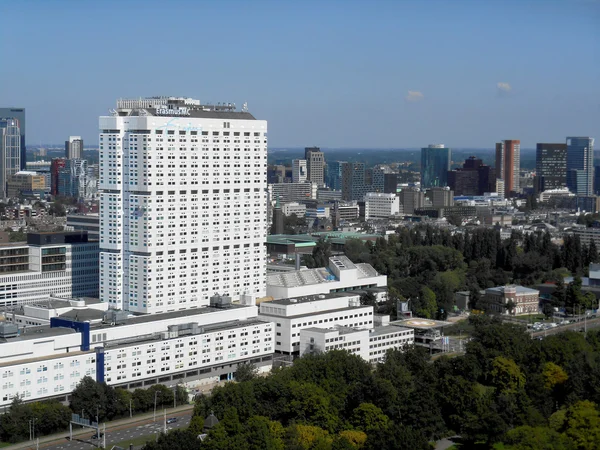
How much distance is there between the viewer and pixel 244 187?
31.6m

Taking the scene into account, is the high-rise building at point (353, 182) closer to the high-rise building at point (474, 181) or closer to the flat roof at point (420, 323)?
the high-rise building at point (474, 181)

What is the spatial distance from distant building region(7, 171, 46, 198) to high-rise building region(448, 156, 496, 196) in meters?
35.7

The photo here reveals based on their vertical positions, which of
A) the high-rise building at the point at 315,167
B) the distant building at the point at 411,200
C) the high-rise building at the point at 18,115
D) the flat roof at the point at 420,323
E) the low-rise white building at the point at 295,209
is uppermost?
the high-rise building at the point at 18,115

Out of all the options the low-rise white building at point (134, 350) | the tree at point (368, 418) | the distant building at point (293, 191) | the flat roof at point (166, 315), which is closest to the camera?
the tree at point (368, 418)

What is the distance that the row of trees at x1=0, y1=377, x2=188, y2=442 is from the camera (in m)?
22.4

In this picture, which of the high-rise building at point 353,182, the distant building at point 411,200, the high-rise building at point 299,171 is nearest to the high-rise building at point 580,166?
the high-rise building at point 353,182

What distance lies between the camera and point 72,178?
82.1 m

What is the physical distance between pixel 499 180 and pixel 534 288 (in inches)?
2279

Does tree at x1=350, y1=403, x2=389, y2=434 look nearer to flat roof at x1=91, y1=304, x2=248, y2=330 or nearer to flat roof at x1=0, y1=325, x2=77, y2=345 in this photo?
flat roof at x1=91, y1=304, x2=248, y2=330

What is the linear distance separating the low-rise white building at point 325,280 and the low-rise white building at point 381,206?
3649 centimetres

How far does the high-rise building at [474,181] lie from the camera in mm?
95125

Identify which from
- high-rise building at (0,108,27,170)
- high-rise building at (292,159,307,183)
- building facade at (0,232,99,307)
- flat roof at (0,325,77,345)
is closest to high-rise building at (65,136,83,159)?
high-rise building at (0,108,27,170)

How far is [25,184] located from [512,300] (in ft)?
185

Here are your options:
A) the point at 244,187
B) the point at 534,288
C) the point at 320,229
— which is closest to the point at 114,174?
the point at 244,187
